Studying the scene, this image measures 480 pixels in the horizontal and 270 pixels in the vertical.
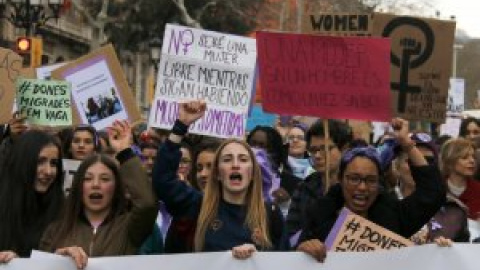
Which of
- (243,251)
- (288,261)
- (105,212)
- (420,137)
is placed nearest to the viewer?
(243,251)

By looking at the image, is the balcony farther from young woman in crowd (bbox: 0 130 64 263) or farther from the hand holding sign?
young woman in crowd (bbox: 0 130 64 263)

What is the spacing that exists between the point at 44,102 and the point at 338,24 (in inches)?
83.8

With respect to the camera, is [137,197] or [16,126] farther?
[16,126]

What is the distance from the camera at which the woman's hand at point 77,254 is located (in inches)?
169

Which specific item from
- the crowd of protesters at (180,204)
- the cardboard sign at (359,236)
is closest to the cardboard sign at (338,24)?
the crowd of protesters at (180,204)

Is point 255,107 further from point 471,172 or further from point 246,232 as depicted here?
point 246,232

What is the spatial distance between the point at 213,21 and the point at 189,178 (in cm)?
3003

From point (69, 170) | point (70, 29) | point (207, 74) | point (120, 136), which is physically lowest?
point (69, 170)

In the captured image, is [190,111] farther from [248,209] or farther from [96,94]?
[96,94]

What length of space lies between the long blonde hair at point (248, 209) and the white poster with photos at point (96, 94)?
2920 mm

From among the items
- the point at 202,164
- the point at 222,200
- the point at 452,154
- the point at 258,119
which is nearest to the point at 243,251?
the point at 222,200

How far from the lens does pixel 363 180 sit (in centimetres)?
489

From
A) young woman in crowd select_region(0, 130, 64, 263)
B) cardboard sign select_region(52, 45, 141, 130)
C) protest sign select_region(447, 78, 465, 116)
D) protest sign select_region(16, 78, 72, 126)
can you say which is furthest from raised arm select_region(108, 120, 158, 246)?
protest sign select_region(447, 78, 465, 116)

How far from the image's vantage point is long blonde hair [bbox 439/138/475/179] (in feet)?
19.4
